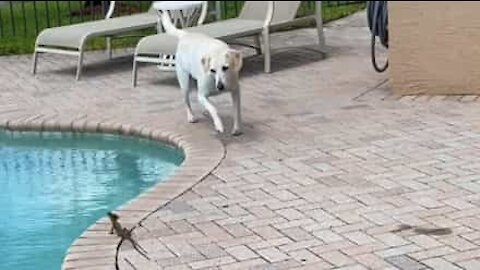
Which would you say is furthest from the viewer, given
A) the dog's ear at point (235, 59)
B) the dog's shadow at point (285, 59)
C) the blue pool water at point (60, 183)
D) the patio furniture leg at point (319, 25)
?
the patio furniture leg at point (319, 25)

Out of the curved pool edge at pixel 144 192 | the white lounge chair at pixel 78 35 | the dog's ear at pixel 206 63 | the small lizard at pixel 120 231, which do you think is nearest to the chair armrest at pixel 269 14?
the white lounge chair at pixel 78 35

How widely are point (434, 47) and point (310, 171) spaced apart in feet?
7.29

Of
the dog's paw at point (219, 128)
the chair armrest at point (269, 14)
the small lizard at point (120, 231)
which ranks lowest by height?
the dog's paw at point (219, 128)

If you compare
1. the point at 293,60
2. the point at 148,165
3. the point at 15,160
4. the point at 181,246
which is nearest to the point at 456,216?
the point at 181,246

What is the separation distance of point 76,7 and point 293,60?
672cm

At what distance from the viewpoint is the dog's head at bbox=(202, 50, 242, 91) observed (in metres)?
5.98

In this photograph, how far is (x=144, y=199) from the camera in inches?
203

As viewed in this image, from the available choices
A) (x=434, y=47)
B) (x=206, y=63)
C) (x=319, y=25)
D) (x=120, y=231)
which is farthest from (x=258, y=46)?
(x=120, y=231)

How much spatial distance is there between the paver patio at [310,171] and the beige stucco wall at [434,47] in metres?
0.15

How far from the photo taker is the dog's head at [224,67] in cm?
598

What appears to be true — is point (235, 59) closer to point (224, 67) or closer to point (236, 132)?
point (224, 67)

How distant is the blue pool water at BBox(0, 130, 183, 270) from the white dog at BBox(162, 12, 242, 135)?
15.3 inches

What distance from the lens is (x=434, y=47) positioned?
733 cm

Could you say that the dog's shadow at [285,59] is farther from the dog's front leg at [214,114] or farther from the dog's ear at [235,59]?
the dog's ear at [235,59]
